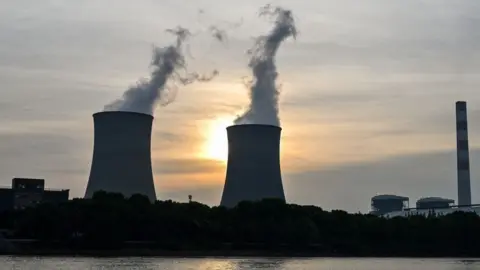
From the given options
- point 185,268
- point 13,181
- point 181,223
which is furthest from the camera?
point 13,181

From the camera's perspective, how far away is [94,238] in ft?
133

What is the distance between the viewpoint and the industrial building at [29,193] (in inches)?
2454

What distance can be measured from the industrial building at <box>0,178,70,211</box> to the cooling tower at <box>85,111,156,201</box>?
2676cm

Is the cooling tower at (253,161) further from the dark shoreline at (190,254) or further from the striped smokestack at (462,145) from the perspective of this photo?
the striped smokestack at (462,145)

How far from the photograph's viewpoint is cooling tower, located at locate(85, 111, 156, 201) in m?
35.0

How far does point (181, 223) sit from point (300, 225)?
704 cm

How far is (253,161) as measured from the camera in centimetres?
3781

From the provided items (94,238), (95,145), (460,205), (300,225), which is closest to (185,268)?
(95,145)

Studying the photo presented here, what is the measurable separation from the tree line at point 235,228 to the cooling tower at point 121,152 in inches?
109

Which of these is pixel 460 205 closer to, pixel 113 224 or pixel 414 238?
pixel 414 238

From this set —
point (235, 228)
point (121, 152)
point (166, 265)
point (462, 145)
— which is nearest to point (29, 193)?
point (235, 228)

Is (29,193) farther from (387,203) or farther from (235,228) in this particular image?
(387,203)

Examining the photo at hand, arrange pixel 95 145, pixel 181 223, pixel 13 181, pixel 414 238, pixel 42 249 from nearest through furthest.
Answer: pixel 95 145, pixel 42 249, pixel 181 223, pixel 414 238, pixel 13 181

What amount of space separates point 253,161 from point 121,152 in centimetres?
621
